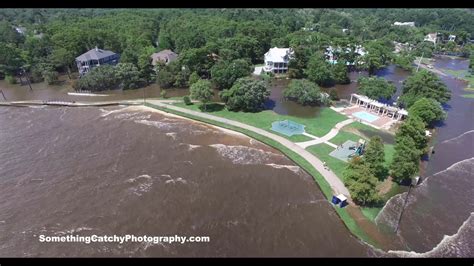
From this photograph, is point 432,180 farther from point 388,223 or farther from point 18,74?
point 18,74

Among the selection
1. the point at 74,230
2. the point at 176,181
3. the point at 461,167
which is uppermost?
the point at 176,181

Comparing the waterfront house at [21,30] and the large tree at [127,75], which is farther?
the waterfront house at [21,30]

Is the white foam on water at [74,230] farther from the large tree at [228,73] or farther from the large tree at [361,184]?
the large tree at [228,73]

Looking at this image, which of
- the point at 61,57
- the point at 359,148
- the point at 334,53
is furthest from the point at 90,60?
the point at 359,148

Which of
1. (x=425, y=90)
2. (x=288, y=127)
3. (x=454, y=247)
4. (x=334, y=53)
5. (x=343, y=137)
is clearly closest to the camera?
(x=454, y=247)

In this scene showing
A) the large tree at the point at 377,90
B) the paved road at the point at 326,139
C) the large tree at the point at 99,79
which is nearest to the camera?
the paved road at the point at 326,139

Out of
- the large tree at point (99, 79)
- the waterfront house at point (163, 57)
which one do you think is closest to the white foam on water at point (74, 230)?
the large tree at point (99, 79)

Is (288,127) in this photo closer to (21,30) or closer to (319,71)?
(319,71)
